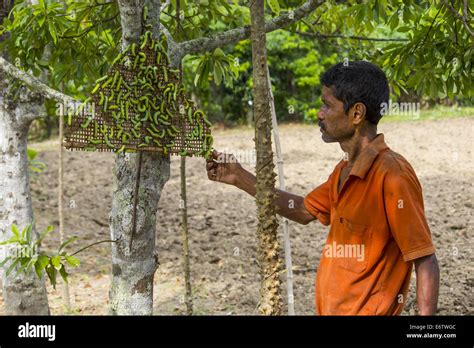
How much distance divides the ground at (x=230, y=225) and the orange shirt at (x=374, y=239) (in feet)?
10.5

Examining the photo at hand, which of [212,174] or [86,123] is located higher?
[86,123]

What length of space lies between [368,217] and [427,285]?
1.10ft

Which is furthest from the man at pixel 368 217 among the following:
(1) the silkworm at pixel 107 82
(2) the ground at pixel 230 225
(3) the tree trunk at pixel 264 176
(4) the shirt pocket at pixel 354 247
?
(2) the ground at pixel 230 225

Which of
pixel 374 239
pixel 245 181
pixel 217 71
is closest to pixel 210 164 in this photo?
pixel 245 181

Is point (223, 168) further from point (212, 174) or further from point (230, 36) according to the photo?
point (230, 36)

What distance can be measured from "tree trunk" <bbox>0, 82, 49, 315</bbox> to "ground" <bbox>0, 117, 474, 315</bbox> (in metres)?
1.11

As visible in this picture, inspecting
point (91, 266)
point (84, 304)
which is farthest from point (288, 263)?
point (91, 266)

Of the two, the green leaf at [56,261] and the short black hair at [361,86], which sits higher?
the short black hair at [361,86]

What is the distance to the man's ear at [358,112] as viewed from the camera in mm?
2840

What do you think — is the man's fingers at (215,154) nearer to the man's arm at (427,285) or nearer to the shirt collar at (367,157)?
the shirt collar at (367,157)

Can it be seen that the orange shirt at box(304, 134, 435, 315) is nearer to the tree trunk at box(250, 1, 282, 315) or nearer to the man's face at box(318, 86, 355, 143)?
the man's face at box(318, 86, 355, 143)

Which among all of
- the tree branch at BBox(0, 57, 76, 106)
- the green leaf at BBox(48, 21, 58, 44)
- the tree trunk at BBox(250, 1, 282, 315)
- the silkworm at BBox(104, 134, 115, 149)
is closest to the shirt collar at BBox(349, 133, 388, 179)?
the tree trunk at BBox(250, 1, 282, 315)

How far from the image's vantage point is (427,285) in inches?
102

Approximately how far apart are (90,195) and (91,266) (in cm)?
296
